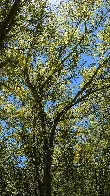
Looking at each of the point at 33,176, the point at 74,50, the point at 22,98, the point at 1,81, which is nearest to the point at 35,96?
the point at 22,98

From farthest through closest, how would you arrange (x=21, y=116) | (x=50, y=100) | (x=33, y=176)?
(x=33, y=176), (x=50, y=100), (x=21, y=116)

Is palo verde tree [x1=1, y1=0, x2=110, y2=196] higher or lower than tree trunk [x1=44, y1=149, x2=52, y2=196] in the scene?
higher

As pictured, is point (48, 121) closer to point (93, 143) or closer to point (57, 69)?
point (57, 69)

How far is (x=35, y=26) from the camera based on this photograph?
23.9 metres

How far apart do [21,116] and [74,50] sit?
A: 6.70 meters

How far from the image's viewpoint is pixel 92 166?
138ft

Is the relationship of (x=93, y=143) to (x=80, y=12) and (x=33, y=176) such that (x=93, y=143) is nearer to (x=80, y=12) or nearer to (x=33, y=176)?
(x=33, y=176)

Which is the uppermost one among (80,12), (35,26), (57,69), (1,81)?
(80,12)

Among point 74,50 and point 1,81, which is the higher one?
point 74,50

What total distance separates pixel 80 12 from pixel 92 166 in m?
16.7

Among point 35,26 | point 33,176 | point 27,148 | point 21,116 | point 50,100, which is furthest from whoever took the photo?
point 33,176

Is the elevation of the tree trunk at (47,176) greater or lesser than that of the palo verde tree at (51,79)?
lesser

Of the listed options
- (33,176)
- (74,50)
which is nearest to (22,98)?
(74,50)

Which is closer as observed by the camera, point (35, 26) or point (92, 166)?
point (35, 26)
